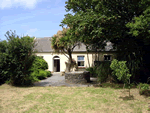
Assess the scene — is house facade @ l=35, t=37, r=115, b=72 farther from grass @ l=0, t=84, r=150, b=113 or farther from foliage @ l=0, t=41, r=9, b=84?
grass @ l=0, t=84, r=150, b=113

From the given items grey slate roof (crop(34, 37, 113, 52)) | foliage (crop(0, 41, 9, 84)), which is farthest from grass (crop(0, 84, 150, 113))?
grey slate roof (crop(34, 37, 113, 52))

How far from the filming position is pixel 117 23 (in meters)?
10.1

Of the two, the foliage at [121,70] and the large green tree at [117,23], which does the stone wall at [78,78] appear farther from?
the foliage at [121,70]

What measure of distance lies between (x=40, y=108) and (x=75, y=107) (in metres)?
1.58

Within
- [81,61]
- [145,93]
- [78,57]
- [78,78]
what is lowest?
[145,93]

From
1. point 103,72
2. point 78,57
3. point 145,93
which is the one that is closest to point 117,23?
point 103,72

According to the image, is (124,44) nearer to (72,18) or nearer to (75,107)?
(72,18)

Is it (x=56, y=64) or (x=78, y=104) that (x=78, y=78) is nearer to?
(x=78, y=104)

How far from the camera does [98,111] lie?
238 inches

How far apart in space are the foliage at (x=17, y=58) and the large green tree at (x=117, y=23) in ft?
11.7

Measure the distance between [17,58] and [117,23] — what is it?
788 cm

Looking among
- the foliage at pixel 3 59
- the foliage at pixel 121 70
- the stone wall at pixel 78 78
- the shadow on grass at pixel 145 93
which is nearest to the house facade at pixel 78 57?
the stone wall at pixel 78 78

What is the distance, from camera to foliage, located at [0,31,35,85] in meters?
10.8

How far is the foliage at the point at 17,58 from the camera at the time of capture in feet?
35.4
